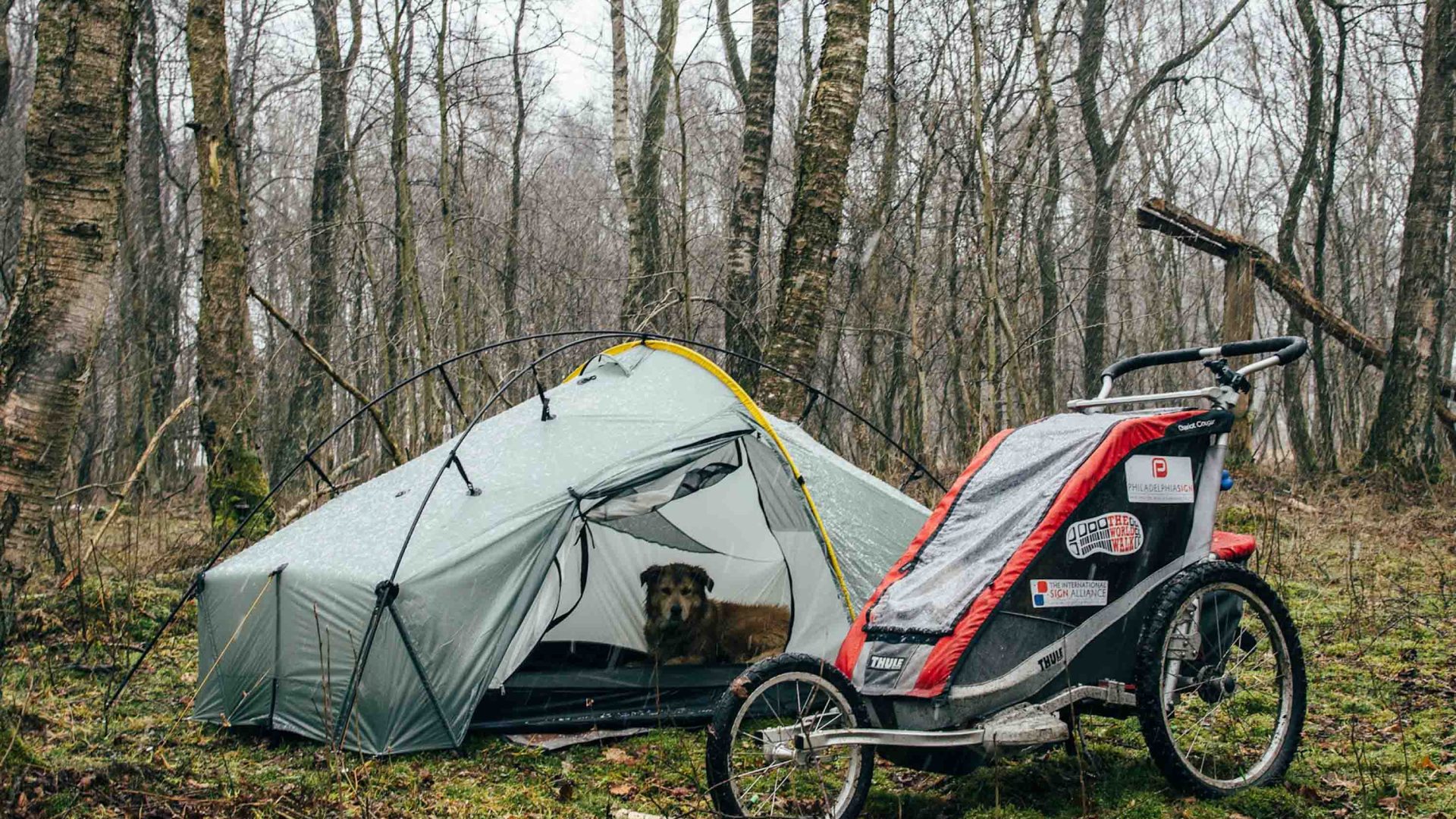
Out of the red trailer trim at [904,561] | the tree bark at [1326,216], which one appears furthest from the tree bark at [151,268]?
the tree bark at [1326,216]

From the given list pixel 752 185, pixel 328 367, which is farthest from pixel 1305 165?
pixel 328 367

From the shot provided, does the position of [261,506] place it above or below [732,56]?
below

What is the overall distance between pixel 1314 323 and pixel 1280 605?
28.2ft

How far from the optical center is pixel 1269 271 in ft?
33.5

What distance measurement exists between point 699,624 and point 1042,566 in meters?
2.37

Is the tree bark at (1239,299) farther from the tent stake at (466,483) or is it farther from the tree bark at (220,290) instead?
the tree bark at (220,290)

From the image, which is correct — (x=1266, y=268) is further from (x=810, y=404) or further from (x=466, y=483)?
(x=466, y=483)

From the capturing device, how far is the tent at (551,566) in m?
4.20

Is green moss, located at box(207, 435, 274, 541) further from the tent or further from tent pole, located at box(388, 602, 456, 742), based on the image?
tent pole, located at box(388, 602, 456, 742)

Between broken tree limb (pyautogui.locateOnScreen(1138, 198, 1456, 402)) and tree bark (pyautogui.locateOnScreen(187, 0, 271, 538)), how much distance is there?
7674mm

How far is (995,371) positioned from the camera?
35.9 ft

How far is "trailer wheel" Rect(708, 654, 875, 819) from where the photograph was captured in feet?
9.18

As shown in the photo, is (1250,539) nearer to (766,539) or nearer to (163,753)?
(766,539)

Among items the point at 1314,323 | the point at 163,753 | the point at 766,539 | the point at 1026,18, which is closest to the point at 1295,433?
the point at 1314,323
